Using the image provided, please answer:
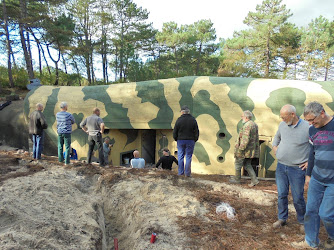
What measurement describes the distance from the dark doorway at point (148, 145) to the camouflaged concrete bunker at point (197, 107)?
0.34 meters

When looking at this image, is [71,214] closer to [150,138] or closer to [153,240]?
[153,240]

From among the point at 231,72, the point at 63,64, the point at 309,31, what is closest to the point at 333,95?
the point at 231,72

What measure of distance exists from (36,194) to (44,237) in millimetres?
1428

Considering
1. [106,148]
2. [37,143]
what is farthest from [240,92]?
[37,143]

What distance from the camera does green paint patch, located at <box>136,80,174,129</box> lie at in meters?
8.97

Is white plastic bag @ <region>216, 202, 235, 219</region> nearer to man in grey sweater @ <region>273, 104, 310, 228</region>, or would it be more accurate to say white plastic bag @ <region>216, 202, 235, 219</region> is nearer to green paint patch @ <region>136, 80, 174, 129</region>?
man in grey sweater @ <region>273, 104, 310, 228</region>

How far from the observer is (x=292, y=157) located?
123 inches

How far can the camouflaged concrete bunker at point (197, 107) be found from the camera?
304 inches

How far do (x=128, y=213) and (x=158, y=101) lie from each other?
5704 mm

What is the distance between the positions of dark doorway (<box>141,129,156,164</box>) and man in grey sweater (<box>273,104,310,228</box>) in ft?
27.1

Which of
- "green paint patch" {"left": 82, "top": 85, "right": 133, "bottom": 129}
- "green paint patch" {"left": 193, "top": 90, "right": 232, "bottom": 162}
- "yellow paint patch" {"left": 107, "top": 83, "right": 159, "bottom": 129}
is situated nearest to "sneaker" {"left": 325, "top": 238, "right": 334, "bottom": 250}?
"green paint patch" {"left": 193, "top": 90, "right": 232, "bottom": 162}

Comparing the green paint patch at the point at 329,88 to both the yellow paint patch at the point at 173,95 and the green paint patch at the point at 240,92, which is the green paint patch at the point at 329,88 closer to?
the green paint patch at the point at 240,92

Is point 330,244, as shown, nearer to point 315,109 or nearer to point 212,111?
point 315,109

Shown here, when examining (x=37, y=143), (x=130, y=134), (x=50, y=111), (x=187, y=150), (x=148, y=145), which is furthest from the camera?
(x=148, y=145)
